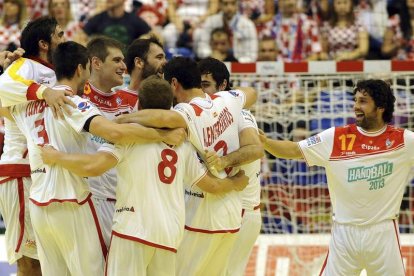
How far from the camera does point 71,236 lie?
24.7 feet

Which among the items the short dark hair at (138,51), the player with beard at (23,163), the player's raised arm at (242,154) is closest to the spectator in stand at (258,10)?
the short dark hair at (138,51)

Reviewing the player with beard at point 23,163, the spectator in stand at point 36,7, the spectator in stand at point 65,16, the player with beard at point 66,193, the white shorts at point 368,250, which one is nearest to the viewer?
the player with beard at point 66,193

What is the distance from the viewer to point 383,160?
8625 millimetres

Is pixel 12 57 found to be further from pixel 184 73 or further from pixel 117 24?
pixel 117 24

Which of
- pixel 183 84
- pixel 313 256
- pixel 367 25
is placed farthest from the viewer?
pixel 367 25

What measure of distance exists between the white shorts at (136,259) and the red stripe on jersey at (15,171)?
60.6 inches

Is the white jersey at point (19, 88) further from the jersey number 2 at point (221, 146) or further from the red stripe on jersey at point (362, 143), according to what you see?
the red stripe on jersey at point (362, 143)

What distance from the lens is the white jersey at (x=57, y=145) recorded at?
293 inches

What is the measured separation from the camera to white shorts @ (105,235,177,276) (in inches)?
286

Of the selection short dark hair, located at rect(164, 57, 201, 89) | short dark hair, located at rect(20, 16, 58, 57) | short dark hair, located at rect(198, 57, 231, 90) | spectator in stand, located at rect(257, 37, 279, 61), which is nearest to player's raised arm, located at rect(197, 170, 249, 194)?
short dark hair, located at rect(164, 57, 201, 89)

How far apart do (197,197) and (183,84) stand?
2.84ft

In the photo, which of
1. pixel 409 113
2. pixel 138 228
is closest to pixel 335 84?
pixel 409 113

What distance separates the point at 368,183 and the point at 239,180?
1.30 m

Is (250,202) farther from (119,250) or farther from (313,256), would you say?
(313,256)
